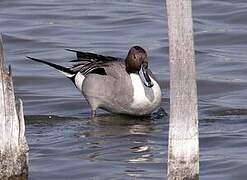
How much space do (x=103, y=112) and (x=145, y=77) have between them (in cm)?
97

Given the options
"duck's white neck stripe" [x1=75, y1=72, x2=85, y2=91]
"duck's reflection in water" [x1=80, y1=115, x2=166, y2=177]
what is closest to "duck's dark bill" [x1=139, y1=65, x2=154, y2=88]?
"duck's reflection in water" [x1=80, y1=115, x2=166, y2=177]

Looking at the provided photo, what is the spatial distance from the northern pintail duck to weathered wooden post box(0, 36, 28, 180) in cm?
325

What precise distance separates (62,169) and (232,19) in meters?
7.80

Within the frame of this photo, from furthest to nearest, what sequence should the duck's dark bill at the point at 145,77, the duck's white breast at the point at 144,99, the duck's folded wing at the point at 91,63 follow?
the duck's folded wing at the point at 91,63 → the duck's white breast at the point at 144,99 → the duck's dark bill at the point at 145,77

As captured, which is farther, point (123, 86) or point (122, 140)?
point (123, 86)

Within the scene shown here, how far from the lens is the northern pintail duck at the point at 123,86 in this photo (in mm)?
11180

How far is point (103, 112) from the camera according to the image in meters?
11.9

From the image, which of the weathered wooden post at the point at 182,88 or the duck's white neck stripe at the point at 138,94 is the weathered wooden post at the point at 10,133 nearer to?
the weathered wooden post at the point at 182,88

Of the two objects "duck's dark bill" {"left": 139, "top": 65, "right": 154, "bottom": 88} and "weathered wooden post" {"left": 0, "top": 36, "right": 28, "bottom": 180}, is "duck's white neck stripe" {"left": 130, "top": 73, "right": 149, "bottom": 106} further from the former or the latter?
"weathered wooden post" {"left": 0, "top": 36, "right": 28, "bottom": 180}

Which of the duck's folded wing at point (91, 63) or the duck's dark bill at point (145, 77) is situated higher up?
the duck's folded wing at point (91, 63)

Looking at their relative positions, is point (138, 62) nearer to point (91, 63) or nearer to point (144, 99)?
point (144, 99)

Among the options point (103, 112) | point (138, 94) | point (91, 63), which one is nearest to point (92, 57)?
point (91, 63)

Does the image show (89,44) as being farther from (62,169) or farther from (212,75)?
(62,169)

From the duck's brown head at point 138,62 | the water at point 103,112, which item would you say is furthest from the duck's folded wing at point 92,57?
the water at point 103,112
